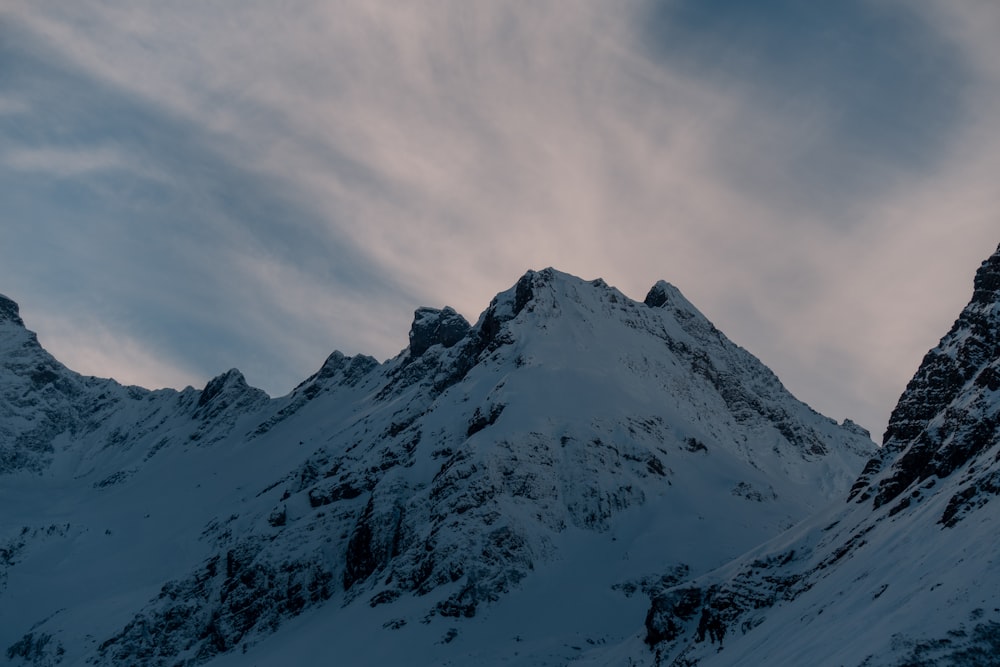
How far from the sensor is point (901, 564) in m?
42.8

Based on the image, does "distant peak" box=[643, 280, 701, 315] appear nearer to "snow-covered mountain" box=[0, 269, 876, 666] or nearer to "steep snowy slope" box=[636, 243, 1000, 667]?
"snow-covered mountain" box=[0, 269, 876, 666]

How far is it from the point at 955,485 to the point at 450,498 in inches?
1963

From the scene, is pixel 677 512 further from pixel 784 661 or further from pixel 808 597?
pixel 784 661

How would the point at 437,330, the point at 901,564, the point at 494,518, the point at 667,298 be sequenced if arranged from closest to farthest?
the point at 901,564
the point at 494,518
the point at 667,298
the point at 437,330

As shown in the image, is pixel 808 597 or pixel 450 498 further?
pixel 450 498

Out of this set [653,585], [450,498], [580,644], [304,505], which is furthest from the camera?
[304,505]

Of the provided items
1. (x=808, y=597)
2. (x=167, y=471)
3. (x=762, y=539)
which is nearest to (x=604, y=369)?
(x=762, y=539)

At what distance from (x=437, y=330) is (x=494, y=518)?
101 metres

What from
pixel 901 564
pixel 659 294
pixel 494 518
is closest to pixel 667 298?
pixel 659 294

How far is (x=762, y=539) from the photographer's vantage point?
89.6 metres

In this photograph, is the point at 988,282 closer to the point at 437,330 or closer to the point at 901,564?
the point at 901,564

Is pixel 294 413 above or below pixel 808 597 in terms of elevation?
above

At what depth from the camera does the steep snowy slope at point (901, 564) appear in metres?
35.3

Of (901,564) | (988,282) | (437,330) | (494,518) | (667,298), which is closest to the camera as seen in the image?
(901,564)
